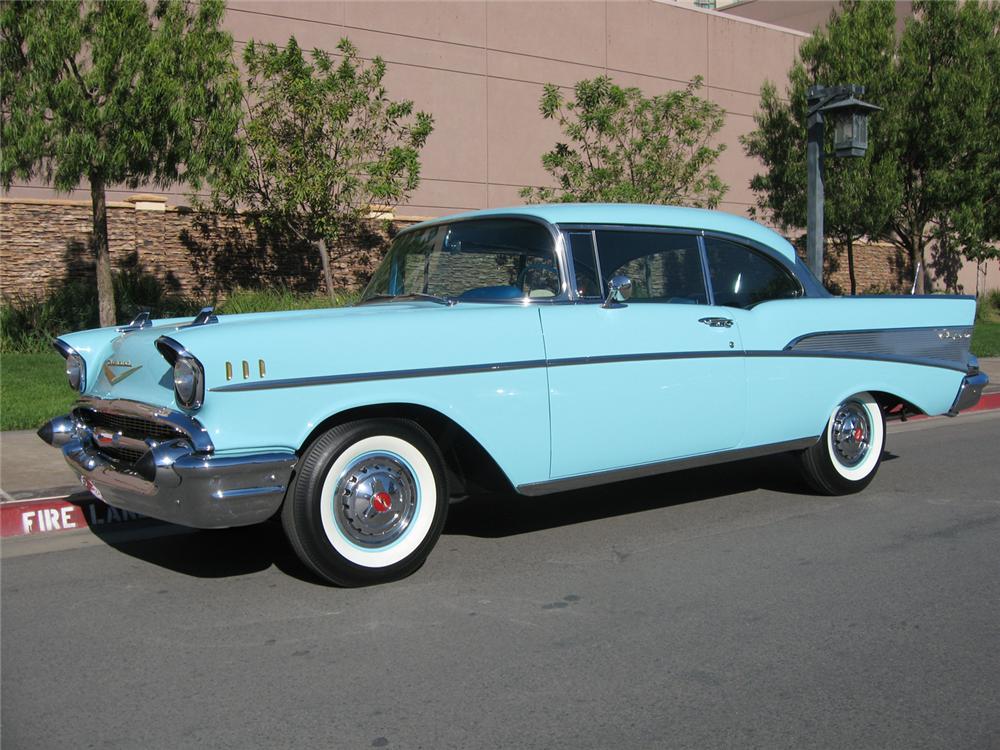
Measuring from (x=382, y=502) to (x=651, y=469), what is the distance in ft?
5.34

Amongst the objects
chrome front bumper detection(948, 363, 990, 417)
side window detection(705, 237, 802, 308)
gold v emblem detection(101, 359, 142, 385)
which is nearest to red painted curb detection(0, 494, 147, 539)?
gold v emblem detection(101, 359, 142, 385)

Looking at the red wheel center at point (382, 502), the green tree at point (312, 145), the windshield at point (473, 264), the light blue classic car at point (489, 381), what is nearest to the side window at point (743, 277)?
the light blue classic car at point (489, 381)

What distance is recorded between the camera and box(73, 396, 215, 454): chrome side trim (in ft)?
13.4

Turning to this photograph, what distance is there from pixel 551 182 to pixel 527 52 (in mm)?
2959

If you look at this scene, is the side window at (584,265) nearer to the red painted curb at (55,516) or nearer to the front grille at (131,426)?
the front grille at (131,426)

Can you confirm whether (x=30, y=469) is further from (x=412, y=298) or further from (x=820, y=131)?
(x=820, y=131)

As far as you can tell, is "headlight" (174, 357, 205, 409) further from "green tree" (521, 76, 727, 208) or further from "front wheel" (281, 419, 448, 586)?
"green tree" (521, 76, 727, 208)

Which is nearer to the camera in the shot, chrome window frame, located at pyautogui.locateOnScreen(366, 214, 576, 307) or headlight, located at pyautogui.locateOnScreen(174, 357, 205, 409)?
headlight, located at pyautogui.locateOnScreen(174, 357, 205, 409)

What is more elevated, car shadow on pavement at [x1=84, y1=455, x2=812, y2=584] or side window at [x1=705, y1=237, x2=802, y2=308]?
side window at [x1=705, y1=237, x2=802, y2=308]

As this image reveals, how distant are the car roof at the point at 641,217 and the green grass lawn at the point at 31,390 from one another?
4.85 metres

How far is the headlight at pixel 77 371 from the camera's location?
5.04m

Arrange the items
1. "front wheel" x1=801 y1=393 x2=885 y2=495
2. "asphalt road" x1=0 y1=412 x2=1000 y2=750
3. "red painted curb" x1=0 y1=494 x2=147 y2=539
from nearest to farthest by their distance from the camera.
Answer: "asphalt road" x1=0 y1=412 x2=1000 y2=750, "red painted curb" x1=0 y1=494 x2=147 y2=539, "front wheel" x1=801 y1=393 x2=885 y2=495

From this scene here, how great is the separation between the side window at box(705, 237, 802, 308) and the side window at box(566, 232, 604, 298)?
36.9 inches

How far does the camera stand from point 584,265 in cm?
532
